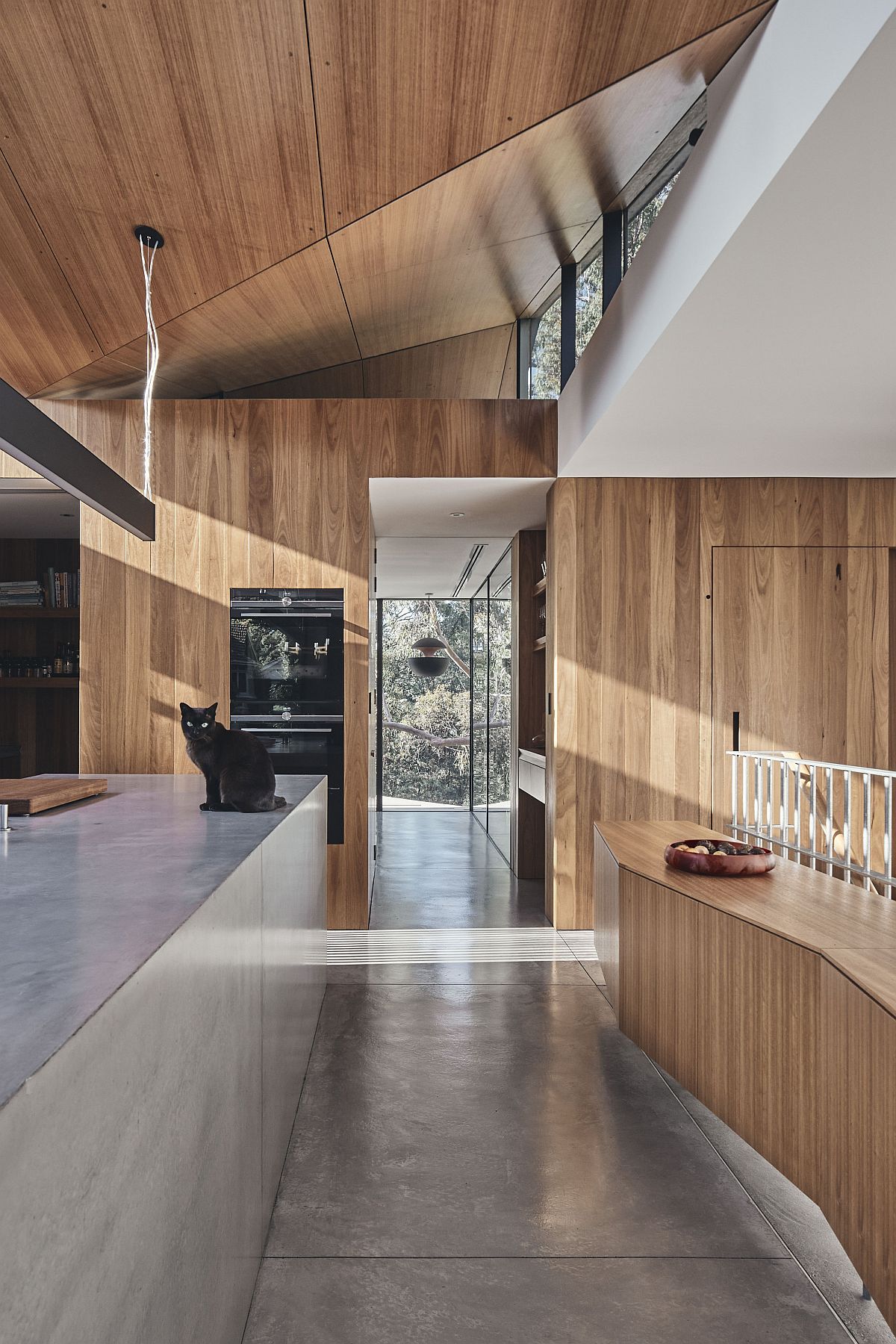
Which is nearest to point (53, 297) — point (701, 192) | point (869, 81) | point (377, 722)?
point (701, 192)

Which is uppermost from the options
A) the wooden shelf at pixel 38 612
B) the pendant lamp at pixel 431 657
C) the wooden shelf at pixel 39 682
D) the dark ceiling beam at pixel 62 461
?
the dark ceiling beam at pixel 62 461

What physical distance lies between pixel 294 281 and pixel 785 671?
127 inches

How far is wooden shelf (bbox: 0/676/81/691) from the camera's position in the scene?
6.51 m

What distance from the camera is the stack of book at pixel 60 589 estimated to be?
657cm

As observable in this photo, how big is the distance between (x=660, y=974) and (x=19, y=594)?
536 cm

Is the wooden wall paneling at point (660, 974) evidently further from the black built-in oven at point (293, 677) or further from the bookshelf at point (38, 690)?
the bookshelf at point (38, 690)

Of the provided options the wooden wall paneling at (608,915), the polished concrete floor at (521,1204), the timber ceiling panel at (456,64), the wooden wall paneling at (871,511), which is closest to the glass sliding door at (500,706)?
the wooden wall paneling at (871,511)

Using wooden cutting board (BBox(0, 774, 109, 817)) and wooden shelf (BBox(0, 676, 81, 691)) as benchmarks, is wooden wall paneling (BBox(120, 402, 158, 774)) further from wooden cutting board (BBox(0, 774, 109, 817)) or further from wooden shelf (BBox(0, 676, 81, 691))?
wooden cutting board (BBox(0, 774, 109, 817))

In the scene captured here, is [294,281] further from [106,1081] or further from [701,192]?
[106,1081]

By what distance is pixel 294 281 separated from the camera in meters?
3.99

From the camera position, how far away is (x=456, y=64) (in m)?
2.54

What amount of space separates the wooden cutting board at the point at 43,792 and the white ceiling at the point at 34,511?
244cm

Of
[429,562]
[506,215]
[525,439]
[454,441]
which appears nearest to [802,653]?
[525,439]

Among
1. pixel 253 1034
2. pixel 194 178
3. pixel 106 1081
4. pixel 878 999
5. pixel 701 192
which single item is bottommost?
pixel 253 1034
